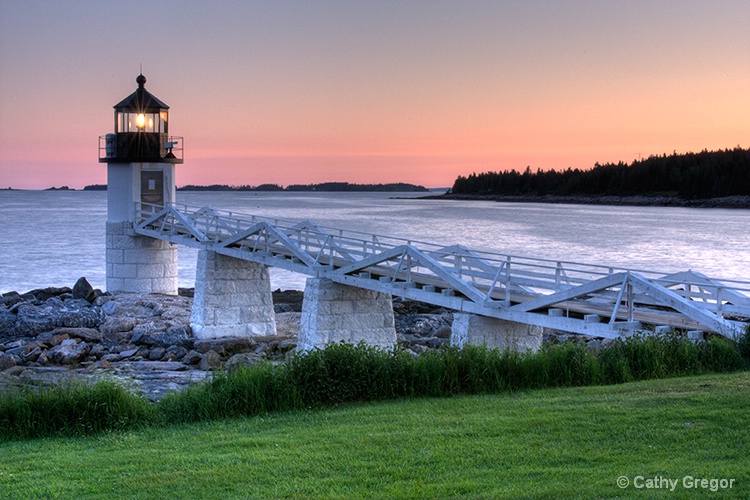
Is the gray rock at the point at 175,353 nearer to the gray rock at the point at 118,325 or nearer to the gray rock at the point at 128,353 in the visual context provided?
the gray rock at the point at 128,353

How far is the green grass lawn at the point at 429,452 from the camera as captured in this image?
22.3 ft

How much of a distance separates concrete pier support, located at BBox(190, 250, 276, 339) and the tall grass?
521 inches

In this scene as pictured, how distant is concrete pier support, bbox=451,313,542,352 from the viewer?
1546cm

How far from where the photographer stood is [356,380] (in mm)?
10469

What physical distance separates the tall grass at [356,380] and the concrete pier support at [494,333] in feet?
12.0

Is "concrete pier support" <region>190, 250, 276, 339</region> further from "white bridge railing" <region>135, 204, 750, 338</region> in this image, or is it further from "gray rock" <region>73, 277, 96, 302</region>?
"gray rock" <region>73, 277, 96, 302</region>

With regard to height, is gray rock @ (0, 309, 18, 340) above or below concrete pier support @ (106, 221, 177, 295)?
below

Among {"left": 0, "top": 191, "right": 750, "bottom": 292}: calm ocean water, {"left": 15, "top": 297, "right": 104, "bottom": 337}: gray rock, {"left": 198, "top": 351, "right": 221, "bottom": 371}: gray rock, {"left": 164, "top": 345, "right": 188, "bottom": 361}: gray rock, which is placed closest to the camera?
{"left": 198, "top": 351, "right": 221, "bottom": 371}: gray rock

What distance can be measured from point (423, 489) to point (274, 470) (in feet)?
4.64

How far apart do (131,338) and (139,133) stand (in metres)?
9.31

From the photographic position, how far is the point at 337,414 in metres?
9.68

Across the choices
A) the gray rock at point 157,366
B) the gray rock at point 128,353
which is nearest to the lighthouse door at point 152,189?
the gray rock at point 128,353

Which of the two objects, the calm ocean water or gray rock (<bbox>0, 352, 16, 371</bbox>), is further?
the calm ocean water

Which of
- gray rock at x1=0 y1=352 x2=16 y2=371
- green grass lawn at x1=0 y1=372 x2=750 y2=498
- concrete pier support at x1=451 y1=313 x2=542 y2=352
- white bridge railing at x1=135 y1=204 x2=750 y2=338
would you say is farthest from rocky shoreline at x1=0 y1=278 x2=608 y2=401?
green grass lawn at x1=0 y1=372 x2=750 y2=498
